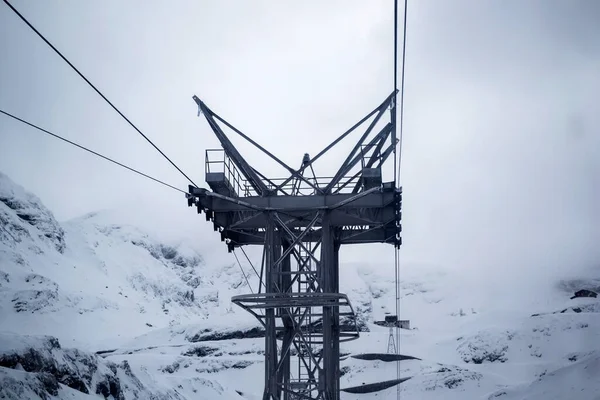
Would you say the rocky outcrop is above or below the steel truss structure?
below

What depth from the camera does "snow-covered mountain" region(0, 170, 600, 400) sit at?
90.8 ft

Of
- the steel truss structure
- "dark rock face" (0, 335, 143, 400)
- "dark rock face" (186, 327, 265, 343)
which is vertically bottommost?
"dark rock face" (186, 327, 265, 343)

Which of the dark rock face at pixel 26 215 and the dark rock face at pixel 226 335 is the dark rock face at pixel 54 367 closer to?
the dark rock face at pixel 226 335

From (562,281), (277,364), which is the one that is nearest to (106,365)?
(277,364)

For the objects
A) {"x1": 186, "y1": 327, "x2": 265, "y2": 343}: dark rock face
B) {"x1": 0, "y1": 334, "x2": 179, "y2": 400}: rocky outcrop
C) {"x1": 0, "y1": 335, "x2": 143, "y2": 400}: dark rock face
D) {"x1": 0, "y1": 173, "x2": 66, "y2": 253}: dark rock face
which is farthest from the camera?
{"x1": 0, "y1": 173, "x2": 66, "y2": 253}: dark rock face

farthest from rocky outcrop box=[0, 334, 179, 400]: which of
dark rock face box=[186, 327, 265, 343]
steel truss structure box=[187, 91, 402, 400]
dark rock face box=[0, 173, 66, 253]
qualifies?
dark rock face box=[0, 173, 66, 253]

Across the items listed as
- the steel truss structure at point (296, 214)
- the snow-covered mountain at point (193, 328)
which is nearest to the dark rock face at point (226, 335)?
the snow-covered mountain at point (193, 328)

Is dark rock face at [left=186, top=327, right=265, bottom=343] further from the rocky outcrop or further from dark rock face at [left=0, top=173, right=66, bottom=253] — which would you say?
dark rock face at [left=0, top=173, right=66, bottom=253]

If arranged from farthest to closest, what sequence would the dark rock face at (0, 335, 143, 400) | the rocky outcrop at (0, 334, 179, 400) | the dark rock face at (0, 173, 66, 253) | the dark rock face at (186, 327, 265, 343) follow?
1. the dark rock face at (0, 173, 66, 253)
2. the dark rock face at (186, 327, 265, 343)
3. the dark rock face at (0, 335, 143, 400)
4. the rocky outcrop at (0, 334, 179, 400)

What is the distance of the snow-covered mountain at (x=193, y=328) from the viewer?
27.7 m

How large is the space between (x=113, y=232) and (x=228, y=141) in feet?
533

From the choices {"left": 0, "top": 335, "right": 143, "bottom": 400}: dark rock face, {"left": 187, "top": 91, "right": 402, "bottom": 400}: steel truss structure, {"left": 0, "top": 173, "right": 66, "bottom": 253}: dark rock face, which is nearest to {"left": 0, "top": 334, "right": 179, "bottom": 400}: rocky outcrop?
{"left": 0, "top": 335, "right": 143, "bottom": 400}: dark rock face

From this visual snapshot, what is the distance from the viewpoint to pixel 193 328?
7269 centimetres

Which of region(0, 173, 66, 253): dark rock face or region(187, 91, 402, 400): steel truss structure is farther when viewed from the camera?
region(0, 173, 66, 253): dark rock face
